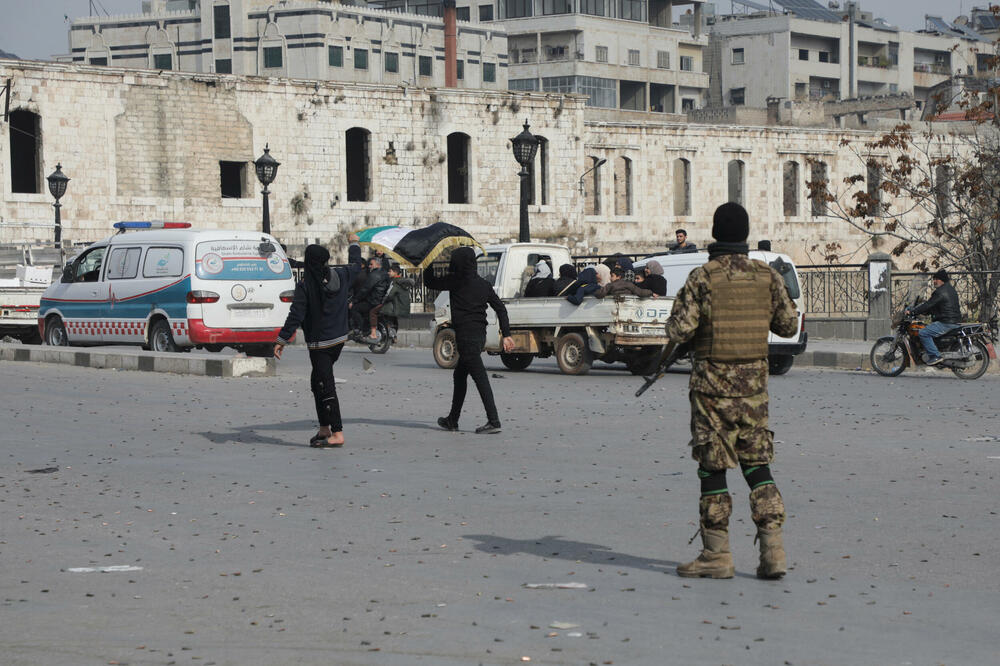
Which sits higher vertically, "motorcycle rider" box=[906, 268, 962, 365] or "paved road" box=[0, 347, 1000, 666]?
"motorcycle rider" box=[906, 268, 962, 365]

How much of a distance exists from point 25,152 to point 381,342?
20.5 m

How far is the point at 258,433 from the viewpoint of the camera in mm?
12961

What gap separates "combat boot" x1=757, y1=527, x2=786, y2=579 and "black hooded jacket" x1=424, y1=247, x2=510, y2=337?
22.3ft

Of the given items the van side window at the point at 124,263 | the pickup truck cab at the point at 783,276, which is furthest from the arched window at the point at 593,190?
the van side window at the point at 124,263

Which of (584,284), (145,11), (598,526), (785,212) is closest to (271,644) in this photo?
(598,526)

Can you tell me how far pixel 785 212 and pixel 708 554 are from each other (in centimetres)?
5441

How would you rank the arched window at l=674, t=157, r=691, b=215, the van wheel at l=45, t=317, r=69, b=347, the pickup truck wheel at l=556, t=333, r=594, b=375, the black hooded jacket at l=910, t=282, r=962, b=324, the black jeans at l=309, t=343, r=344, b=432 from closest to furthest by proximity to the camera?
the black jeans at l=309, t=343, r=344, b=432, the black hooded jacket at l=910, t=282, r=962, b=324, the pickup truck wheel at l=556, t=333, r=594, b=375, the van wheel at l=45, t=317, r=69, b=347, the arched window at l=674, t=157, r=691, b=215

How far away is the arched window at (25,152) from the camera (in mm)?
40406

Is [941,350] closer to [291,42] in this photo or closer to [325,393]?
[325,393]

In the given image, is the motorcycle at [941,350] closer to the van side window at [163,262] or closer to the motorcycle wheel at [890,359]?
the motorcycle wheel at [890,359]

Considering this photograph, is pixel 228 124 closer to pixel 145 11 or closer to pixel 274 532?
pixel 274 532

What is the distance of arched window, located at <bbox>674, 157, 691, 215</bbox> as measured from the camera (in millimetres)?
56500

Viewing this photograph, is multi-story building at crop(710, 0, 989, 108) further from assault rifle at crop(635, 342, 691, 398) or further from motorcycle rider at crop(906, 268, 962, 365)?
assault rifle at crop(635, 342, 691, 398)

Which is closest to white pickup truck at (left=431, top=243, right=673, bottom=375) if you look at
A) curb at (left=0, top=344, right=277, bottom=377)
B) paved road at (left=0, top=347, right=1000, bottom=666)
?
curb at (left=0, top=344, right=277, bottom=377)
